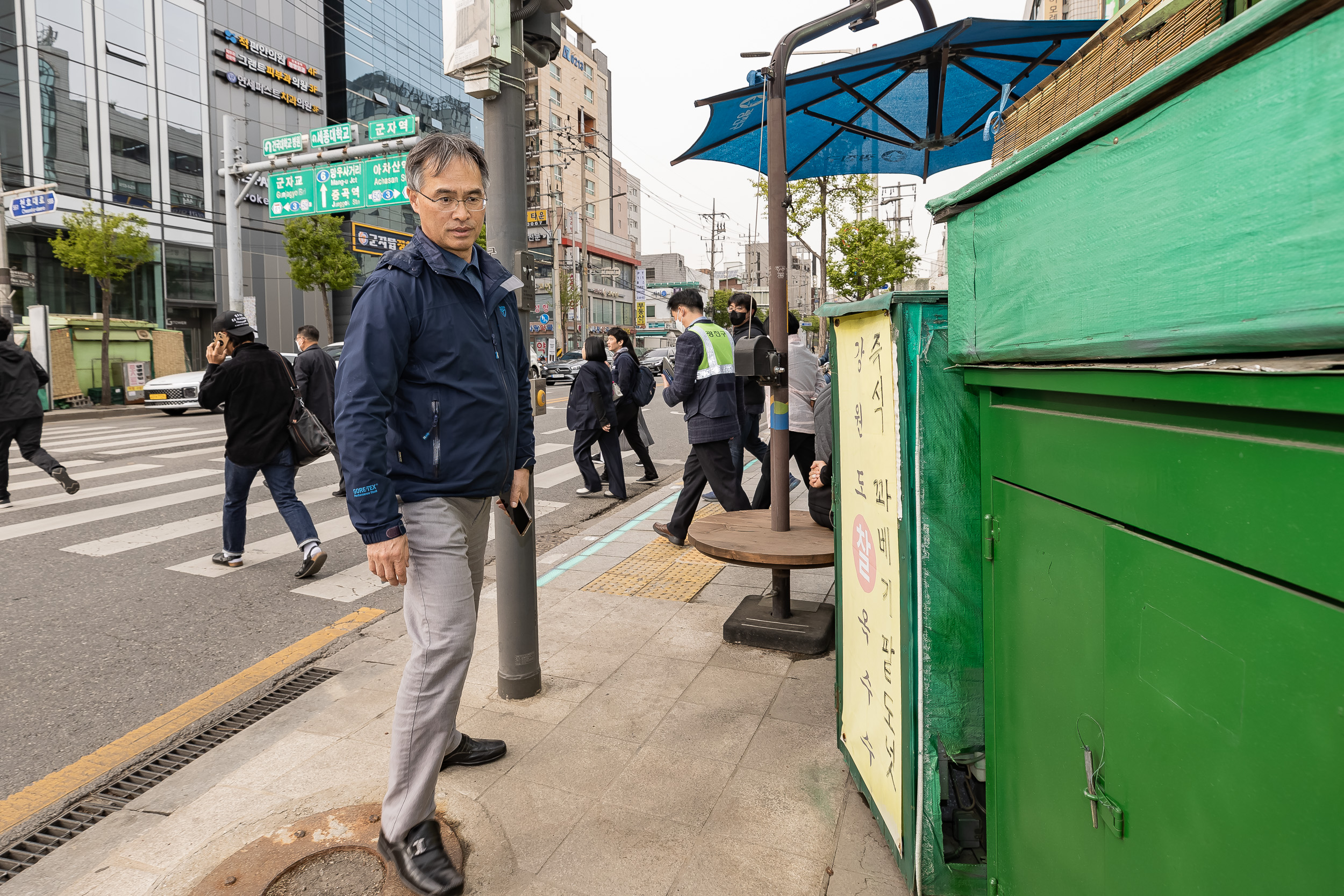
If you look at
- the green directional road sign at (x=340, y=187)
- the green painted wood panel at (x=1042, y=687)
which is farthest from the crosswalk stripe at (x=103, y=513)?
the green directional road sign at (x=340, y=187)

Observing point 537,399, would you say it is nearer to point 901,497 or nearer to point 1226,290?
point 901,497

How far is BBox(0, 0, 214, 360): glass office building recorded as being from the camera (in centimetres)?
2372

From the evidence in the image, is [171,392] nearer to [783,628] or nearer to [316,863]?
[783,628]

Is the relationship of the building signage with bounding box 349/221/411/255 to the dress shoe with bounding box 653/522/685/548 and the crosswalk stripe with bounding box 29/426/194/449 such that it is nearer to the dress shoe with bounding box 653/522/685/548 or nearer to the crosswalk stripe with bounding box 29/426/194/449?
the crosswalk stripe with bounding box 29/426/194/449

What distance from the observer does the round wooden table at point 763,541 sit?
3.44 metres

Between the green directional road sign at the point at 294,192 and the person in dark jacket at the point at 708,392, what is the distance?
1515cm

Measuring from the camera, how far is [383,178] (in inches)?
677

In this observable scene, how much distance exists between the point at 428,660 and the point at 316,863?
2.32ft

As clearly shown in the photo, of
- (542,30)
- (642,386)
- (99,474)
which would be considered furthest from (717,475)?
(99,474)

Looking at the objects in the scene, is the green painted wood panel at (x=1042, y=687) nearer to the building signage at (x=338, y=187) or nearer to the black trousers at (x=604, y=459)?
the black trousers at (x=604, y=459)

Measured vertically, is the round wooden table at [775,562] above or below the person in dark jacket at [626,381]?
below

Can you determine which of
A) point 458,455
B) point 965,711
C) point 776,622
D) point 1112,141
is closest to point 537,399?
point 458,455

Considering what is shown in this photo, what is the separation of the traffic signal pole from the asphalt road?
66.4 inches

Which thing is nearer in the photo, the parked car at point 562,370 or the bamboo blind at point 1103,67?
the bamboo blind at point 1103,67
